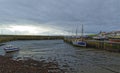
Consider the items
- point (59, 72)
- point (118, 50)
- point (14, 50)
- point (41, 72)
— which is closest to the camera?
point (41, 72)

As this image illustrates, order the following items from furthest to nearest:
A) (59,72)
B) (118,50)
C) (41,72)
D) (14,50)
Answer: (14,50) < (118,50) < (59,72) < (41,72)

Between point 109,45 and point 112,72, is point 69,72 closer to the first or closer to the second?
point 112,72

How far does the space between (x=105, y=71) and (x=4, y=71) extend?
35.9 feet

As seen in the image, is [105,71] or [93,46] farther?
[93,46]

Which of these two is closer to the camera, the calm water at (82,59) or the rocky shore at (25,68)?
the rocky shore at (25,68)

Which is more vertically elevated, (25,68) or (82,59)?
(25,68)

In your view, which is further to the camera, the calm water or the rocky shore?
the calm water

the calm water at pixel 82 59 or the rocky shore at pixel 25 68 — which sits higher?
the rocky shore at pixel 25 68

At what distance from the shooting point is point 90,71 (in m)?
19.0

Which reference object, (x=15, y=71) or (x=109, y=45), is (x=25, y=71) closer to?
(x=15, y=71)

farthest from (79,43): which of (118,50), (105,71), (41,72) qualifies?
(41,72)

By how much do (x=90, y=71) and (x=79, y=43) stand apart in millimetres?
38621

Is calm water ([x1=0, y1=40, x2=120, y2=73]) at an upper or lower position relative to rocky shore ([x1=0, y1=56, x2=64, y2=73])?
lower

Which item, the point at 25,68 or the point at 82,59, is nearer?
the point at 25,68
